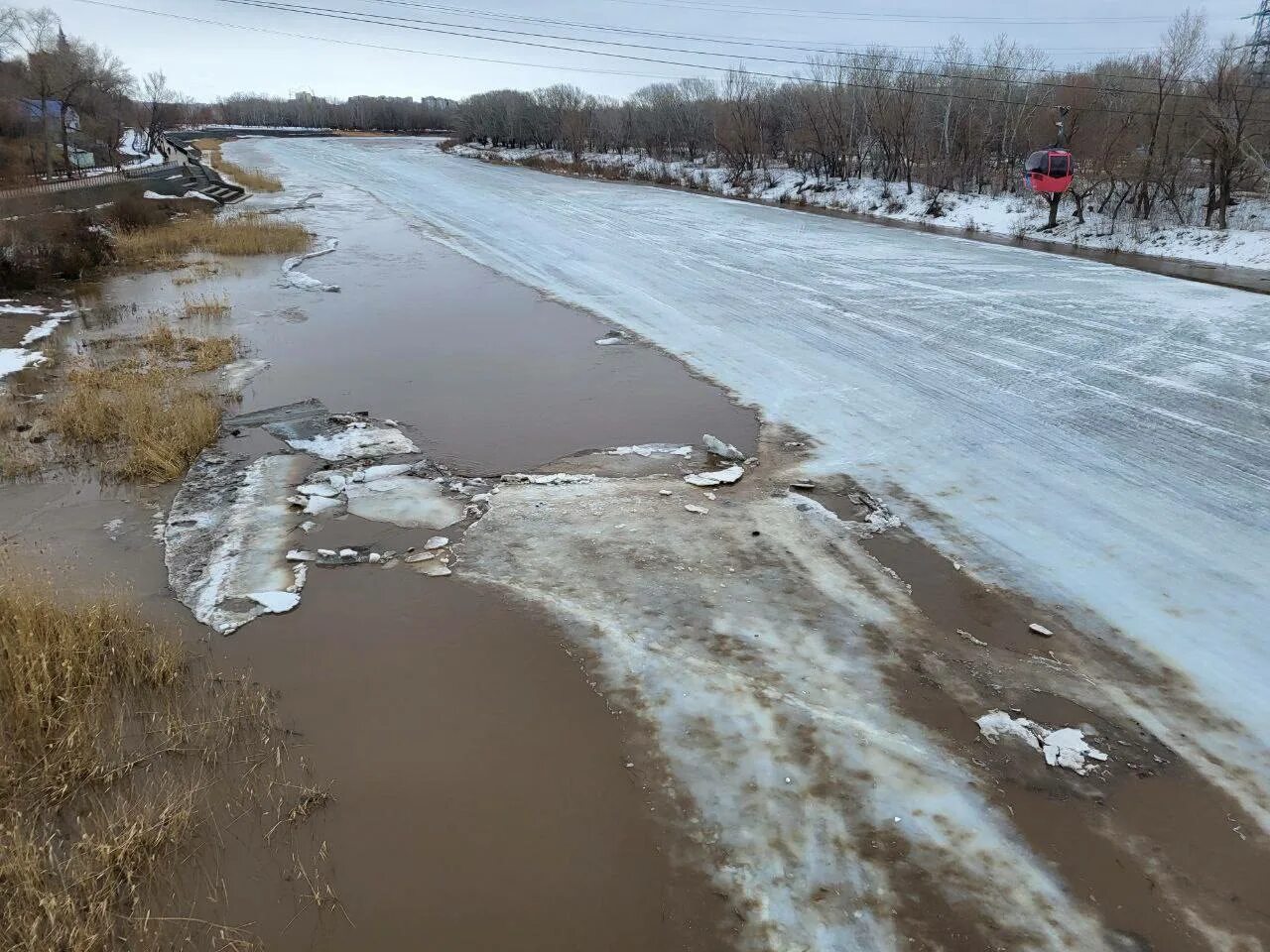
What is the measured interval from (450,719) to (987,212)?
2899 cm

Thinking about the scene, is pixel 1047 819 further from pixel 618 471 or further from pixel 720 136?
pixel 720 136

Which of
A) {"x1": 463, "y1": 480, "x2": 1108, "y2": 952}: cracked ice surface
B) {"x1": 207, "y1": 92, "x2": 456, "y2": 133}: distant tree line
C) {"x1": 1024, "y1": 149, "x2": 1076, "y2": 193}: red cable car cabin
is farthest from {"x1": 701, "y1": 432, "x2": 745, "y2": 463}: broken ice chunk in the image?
{"x1": 207, "y1": 92, "x2": 456, "y2": 133}: distant tree line

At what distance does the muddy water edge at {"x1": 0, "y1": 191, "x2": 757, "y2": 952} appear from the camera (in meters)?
3.69

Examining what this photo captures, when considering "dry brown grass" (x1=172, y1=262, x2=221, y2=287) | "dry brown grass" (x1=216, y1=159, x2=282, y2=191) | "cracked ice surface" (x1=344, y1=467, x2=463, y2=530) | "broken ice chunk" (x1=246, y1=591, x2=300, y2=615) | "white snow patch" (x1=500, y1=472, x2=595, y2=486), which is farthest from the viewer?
"dry brown grass" (x1=216, y1=159, x2=282, y2=191)

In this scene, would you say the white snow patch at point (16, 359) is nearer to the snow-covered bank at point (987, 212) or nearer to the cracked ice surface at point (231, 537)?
the cracked ice surface at point (231, 537)

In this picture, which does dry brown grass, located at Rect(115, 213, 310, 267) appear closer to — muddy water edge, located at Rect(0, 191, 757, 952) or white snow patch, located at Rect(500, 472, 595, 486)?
muddy water edge, located at Rect(0, 191, 757, 952)

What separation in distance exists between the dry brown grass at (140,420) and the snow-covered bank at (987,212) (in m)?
21.9

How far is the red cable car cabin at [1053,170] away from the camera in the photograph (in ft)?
76.7

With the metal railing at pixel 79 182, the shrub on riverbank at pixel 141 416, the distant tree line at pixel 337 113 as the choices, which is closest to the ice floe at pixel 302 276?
the shrub on riverbank at pixel 141 416

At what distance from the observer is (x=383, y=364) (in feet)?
39.1

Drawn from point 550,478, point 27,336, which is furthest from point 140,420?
point 27,336

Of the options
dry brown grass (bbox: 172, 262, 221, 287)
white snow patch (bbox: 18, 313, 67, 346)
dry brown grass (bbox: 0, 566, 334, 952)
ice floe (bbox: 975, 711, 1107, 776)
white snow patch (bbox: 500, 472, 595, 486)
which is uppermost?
dry brown grass (bbox: 172, 262, 221, 287)

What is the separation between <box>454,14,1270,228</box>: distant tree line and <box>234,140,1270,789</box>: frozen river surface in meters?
8.13

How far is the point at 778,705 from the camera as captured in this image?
4809 millimetres
